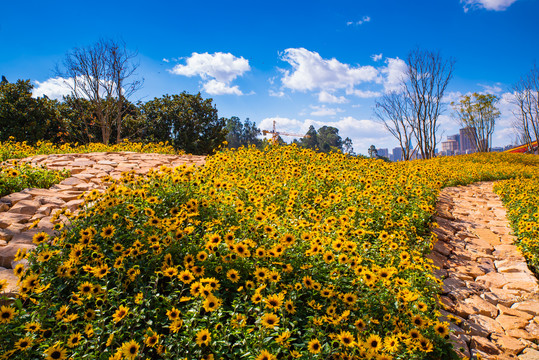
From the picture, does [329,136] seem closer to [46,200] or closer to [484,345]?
[46,200]

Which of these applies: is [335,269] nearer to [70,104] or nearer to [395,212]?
[395,212]

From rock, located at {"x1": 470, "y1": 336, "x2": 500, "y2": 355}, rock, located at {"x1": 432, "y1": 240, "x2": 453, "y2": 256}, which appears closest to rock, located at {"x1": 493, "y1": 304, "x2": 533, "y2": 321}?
rock, located at {"x1": 470, "y1": 336, "x2": 500, "y2": 355}

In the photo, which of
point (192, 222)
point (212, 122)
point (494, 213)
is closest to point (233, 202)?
point (192, 222)

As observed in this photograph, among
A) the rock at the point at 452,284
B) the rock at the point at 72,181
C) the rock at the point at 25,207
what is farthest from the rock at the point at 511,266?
the rock at the point at 72,181

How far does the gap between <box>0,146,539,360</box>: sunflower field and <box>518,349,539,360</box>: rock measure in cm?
73

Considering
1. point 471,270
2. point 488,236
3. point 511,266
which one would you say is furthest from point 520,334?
point 488,236

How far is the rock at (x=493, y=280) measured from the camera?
339 centimetres

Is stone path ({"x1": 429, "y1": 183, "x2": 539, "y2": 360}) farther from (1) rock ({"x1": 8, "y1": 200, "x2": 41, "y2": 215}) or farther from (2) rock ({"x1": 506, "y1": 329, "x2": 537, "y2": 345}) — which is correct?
(1) rock ({"x1": 8, "y1": 200, "x2": 41, "y2": 215})

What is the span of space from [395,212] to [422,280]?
1680 mm

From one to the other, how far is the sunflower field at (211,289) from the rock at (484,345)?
458mm

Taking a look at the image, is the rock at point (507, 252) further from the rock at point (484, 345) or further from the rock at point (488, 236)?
the rock at point (484, 345)

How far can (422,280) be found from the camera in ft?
8.30

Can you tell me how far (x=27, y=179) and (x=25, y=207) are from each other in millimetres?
1200

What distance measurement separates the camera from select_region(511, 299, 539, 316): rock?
2.89m
